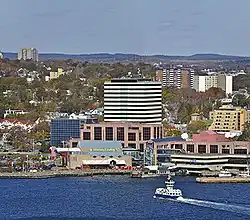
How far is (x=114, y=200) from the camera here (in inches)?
749

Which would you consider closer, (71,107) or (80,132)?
(80,132)

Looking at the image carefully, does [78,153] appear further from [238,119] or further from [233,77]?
[233,77]

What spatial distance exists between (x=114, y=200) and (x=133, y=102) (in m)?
9.14

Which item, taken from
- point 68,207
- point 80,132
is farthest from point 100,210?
point 80,132

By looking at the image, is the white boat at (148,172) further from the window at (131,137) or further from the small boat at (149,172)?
the window at (131,137)

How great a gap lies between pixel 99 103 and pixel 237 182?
51.8ft

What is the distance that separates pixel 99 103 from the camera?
3741cm

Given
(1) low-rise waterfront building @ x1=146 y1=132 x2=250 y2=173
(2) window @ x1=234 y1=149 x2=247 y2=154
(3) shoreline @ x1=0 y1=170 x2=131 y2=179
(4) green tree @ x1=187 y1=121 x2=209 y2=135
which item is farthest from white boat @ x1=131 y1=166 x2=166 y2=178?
(4) green tree @ x1=187 y1=121 x2=209 y2=135

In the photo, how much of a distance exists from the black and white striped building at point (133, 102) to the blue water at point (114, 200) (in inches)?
203

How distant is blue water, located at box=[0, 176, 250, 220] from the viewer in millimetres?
17188

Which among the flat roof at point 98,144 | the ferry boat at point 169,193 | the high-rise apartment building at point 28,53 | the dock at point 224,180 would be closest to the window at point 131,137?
the flat roof at point 98,144

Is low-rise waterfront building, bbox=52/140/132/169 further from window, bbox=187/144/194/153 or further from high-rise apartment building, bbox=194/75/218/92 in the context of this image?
high-rise apartment building, bbox=194/75/218/92

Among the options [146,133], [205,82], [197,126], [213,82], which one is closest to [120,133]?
[146,133]

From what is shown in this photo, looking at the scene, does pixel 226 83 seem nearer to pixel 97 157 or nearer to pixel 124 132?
pixel 124 132
